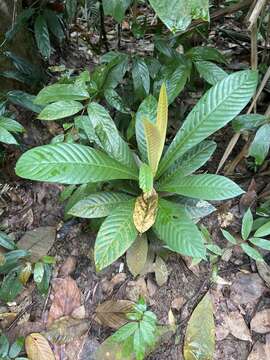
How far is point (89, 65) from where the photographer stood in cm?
190

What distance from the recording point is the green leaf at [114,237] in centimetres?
98

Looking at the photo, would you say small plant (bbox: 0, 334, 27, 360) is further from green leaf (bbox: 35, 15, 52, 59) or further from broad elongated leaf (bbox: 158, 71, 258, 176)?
green leaf (bbox: 35, 15, 52, 59)

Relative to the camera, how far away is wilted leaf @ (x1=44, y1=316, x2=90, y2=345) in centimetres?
116

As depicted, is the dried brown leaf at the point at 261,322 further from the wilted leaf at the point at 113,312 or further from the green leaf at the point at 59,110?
the green leaf at the point at 59,110

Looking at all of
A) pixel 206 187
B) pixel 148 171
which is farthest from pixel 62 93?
pixel 206 187

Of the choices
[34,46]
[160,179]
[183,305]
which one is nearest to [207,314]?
[183,305]

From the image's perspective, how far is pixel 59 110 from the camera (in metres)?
1.17

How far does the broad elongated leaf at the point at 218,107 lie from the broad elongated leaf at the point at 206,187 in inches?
3.4

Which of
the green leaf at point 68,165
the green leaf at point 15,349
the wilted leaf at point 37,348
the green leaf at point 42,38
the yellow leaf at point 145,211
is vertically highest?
the green leaf at point 42,38

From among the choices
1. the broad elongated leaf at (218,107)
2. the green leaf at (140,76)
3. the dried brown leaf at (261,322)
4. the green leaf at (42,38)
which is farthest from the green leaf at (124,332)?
the green leaf at (42,38)

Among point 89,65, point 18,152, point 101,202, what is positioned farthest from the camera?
point 89,65

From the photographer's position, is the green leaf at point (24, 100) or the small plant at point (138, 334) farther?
the green leaf at point (24, 100)

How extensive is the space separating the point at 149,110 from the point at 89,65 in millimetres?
828

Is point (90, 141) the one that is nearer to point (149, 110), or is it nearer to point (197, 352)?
point (149, 110)
